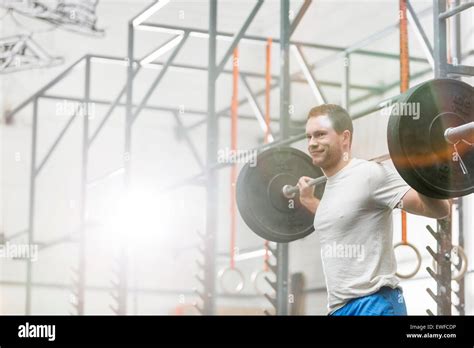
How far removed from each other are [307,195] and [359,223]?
67cm

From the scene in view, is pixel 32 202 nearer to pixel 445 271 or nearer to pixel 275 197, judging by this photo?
pixel 275 197

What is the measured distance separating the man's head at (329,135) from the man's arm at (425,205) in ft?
1.29

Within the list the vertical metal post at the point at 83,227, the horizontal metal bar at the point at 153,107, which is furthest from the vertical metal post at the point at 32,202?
the vertical metal post at the point at 83,227

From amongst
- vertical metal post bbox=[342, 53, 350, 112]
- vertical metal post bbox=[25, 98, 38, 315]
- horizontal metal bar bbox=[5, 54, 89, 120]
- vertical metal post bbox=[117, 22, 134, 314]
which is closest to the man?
vertical metal post bbox=[117, 22, 134, 314]

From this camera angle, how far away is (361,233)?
3.15 metres

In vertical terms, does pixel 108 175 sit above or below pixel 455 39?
below

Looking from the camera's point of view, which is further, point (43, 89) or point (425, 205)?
point (43, 89)

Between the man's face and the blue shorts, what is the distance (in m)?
0.53

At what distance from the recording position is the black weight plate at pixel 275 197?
407cm

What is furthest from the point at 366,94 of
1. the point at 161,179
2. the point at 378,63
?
the point at 161,179

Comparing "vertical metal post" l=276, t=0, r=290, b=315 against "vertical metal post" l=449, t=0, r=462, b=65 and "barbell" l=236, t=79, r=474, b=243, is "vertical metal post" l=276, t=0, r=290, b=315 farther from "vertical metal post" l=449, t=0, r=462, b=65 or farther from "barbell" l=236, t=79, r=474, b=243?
"barbell" l=236, t=79, r=474, b=243

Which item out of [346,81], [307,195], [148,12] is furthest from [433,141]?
[346,81]

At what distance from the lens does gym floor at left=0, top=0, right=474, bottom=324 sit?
600 centimetres
